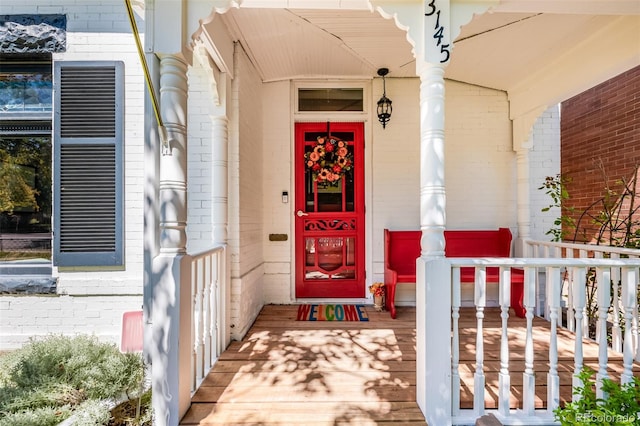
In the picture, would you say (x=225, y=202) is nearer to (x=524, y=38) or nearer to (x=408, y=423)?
(x=408, y=423)

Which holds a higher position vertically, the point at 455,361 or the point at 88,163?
the point at 88,163

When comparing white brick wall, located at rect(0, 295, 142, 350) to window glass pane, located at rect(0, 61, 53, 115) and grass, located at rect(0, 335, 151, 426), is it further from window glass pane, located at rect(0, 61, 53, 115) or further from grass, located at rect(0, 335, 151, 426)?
window glass pane, located at rect(0, 61, 53, 115)

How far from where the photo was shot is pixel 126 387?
66.0 inches

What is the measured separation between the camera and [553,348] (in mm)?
1826

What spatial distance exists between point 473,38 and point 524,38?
422mm

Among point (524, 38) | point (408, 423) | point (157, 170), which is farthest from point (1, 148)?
point (524, 38)

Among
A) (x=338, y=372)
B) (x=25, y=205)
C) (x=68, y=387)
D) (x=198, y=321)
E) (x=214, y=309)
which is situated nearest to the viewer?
(x=68, y=387)

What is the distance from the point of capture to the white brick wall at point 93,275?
2.68 metres

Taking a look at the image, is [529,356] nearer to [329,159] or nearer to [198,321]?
[198,321]

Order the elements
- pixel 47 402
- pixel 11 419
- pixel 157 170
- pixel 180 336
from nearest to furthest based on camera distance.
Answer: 1. pixel 11 419
2. pixel 47 402
3. pixel 180 336
4. pixel 157 170

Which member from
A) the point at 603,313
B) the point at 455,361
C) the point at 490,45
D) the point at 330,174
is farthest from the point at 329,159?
the point at 603,313

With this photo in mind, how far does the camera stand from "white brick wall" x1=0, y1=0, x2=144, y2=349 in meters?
2.68

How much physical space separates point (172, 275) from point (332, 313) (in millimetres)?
2108

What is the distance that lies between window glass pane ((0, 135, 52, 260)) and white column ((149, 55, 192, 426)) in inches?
67.5
